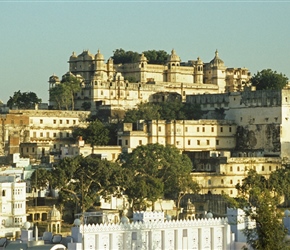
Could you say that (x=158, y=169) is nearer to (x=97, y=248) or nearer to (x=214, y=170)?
(x=214, y=170)

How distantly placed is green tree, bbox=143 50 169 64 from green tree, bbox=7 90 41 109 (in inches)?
793

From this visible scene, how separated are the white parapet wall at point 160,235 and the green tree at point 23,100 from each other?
→ 52818 millimetres

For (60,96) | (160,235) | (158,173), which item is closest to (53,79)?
(60,96)

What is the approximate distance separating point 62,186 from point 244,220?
20835 mm

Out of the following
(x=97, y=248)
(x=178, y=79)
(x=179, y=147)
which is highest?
(x=178, y=79)

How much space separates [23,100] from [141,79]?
13888 millimetres

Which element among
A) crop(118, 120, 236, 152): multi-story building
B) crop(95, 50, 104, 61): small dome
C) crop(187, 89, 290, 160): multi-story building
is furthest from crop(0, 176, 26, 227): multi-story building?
crop(95, 50, 104, 61): small dome

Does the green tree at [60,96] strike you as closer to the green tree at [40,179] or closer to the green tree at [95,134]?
the green tree at [95,134]

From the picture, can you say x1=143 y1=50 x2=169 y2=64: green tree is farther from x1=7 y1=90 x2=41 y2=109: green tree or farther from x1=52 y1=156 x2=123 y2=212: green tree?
x1=52 y1=156 x2=123 y2=212: green tree

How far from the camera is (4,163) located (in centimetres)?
8838

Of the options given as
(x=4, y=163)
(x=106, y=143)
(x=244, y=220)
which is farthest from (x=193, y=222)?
(x=106, y=143)

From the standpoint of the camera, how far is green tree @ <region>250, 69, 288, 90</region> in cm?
11469

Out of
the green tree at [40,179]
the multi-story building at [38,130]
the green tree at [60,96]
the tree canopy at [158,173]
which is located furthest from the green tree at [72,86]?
the green tree at [40,179]

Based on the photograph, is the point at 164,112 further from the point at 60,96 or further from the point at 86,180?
the point at 86,180
